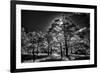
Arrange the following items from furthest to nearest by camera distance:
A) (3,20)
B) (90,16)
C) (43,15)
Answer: (90,16) → (43,15) → (3,20)

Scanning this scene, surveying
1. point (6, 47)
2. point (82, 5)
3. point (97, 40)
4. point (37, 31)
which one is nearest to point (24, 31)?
point (37, 31)

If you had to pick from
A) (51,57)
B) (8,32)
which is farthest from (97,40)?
(8,32)

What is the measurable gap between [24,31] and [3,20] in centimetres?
26

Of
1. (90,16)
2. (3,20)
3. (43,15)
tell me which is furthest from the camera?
(90,16)

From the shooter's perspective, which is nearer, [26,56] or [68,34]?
[26,56]

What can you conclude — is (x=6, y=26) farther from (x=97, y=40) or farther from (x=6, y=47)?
(x=97, y=40)

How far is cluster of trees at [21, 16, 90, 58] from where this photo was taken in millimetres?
1865

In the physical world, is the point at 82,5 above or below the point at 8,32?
above

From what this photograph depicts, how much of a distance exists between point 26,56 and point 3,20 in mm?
478

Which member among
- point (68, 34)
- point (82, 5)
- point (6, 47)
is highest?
point (82, 5)

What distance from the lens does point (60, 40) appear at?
76.9 inches

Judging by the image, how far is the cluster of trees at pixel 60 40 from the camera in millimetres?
1865

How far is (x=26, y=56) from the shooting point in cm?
185

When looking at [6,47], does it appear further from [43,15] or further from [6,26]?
[43,15]
